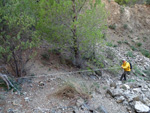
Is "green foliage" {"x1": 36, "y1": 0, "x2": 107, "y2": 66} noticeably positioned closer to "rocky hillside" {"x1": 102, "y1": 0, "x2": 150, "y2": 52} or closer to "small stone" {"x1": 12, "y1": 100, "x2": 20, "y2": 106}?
"small stone" {"x1": 12, "y1": 100, "x2": 20, "y2": 106}

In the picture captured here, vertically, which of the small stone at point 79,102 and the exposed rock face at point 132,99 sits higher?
the small stone at point 79,102

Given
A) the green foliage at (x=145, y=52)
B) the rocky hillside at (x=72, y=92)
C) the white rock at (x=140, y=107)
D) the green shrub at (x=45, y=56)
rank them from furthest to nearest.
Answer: the green foliage at (x=145, y=52)
the green shrub at (x=45, y=56)
the white rock at (x=140, y=107)
the rocky hillside at (x=72, y=92)

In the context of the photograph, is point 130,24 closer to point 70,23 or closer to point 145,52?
point 145,52

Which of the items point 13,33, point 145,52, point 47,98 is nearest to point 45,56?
point 13,33

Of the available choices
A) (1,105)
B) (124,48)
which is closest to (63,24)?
(1,105)

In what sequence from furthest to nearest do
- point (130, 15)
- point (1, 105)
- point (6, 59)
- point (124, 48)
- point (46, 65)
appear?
1. point (130, 15)
2. point (124, 48)
3. point (46, 65)
4. point (6, 59)
5. point (1, 105)

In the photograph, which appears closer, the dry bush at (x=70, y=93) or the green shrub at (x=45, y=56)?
the dry bush at (x=70, y=93)

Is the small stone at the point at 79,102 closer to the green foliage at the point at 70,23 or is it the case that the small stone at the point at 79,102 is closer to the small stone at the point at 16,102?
the small stone at the point at 16,102

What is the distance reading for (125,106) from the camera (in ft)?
18.6

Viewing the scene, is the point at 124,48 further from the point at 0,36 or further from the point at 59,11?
the point at 0,36

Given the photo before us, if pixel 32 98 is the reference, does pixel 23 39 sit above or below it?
above

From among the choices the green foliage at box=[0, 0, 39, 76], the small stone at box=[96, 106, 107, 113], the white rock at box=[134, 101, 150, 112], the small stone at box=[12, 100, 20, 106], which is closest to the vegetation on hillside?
the green foliage at box=[0, 0, 39, 76]

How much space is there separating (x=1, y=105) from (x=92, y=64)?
4.98 metres

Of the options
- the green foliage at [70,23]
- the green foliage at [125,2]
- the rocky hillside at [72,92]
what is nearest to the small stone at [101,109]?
the rocky hillside at [72,92]
